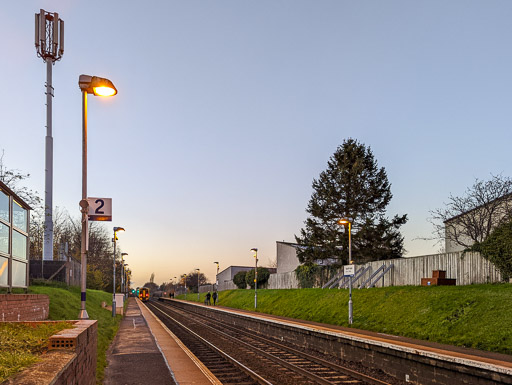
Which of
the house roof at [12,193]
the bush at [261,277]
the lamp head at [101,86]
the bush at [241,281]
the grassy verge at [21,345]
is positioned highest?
the lamp head at [101,86]

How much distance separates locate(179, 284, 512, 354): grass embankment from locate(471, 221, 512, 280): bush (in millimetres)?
1166

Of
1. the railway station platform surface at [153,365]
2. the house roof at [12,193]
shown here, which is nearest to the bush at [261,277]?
the railway station platform surface at [153,365]

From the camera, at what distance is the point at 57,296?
81.2 feet

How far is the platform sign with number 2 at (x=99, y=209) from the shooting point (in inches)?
516

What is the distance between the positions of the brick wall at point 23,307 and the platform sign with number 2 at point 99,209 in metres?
3.36

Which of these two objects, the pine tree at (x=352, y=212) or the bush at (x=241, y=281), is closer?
the pine tree at (x=352, y=212)

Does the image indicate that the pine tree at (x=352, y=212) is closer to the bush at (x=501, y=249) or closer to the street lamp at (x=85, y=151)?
the bush at (x=501, y=249)

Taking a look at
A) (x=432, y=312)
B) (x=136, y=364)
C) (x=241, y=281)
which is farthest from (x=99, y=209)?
(x=241, y=281)

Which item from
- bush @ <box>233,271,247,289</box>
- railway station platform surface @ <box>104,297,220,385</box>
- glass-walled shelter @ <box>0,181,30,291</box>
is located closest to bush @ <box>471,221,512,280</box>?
railway station platform surface @ <box>104,297,220,385</box>

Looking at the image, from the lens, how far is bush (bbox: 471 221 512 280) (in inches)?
882

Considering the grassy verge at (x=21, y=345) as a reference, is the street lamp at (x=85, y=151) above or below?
above

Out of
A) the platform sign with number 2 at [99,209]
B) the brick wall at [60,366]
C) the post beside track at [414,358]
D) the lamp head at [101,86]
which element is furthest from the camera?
the platform sign with number 2 at [99,209]

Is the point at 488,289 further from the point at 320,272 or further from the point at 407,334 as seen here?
the point at 320,272

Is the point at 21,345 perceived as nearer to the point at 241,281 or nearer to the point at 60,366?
the point at 60,366
